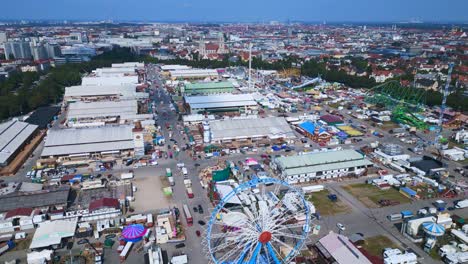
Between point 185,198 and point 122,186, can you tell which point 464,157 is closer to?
point 185,198

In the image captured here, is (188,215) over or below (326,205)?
over

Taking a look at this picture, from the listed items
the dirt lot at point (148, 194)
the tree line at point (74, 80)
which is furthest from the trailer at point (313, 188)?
the tree line at point (74, 80)

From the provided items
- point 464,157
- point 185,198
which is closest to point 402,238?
point 185,198

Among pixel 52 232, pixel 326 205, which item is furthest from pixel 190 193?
pixel 326 205

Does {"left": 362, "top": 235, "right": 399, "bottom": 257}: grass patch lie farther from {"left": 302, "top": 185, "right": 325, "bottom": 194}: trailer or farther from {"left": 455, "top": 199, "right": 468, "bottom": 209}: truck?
{"left": 455, "top": 199, "right": 468, "bottom": 209}: truck

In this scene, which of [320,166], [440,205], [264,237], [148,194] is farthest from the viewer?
[320,166]

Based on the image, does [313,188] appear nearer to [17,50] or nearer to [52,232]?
[52,232]
